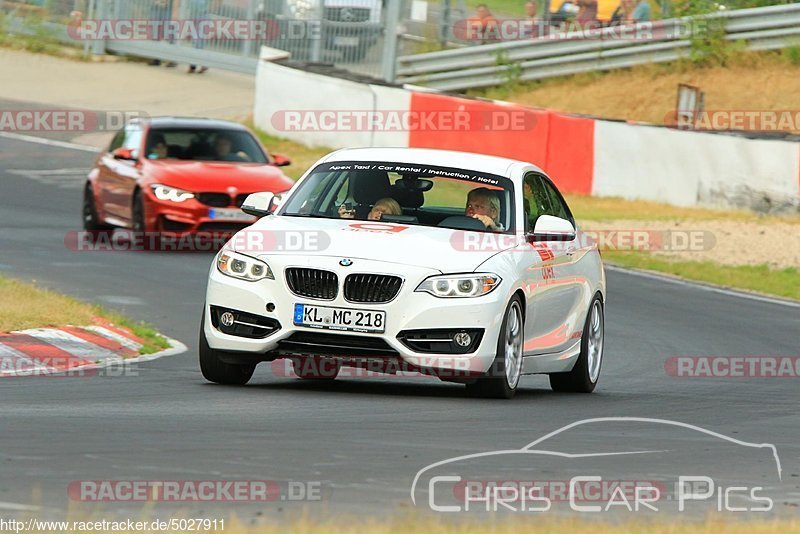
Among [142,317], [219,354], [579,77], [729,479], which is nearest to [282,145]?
[579,77]

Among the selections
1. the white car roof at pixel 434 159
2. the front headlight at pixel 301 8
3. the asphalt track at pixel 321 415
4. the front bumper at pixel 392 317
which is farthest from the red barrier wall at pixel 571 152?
the front bumper at pixel 392 317

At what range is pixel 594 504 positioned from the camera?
21.5ft

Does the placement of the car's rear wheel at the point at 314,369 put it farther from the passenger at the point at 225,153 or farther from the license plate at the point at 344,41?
the license plate at the point at 344,41

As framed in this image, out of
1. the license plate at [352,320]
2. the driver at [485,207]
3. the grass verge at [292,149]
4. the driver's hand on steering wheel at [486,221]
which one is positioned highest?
the driver at [485,207]

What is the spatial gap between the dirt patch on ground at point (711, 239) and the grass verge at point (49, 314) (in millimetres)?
10212

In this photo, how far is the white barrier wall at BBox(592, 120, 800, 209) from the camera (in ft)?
79.4

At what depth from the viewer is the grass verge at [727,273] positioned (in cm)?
2002

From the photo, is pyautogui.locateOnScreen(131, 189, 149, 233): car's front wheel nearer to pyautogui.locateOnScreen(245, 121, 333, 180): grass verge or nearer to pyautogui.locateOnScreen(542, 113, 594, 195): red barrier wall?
pyautogui.locateOnScreen(542, 113, 594, 195): red barrier wall

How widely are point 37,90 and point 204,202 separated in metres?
18.1

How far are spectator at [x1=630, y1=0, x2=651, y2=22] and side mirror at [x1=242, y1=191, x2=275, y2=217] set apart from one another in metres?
23.8

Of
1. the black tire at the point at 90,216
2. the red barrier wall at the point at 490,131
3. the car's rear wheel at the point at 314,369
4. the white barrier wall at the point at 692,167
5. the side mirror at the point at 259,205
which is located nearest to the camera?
the side mirror at the point at 259,205

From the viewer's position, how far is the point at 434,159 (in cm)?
1134

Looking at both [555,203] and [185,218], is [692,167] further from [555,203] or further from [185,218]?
[555,203]

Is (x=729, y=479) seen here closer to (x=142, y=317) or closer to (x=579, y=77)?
(x=142, y=317)
